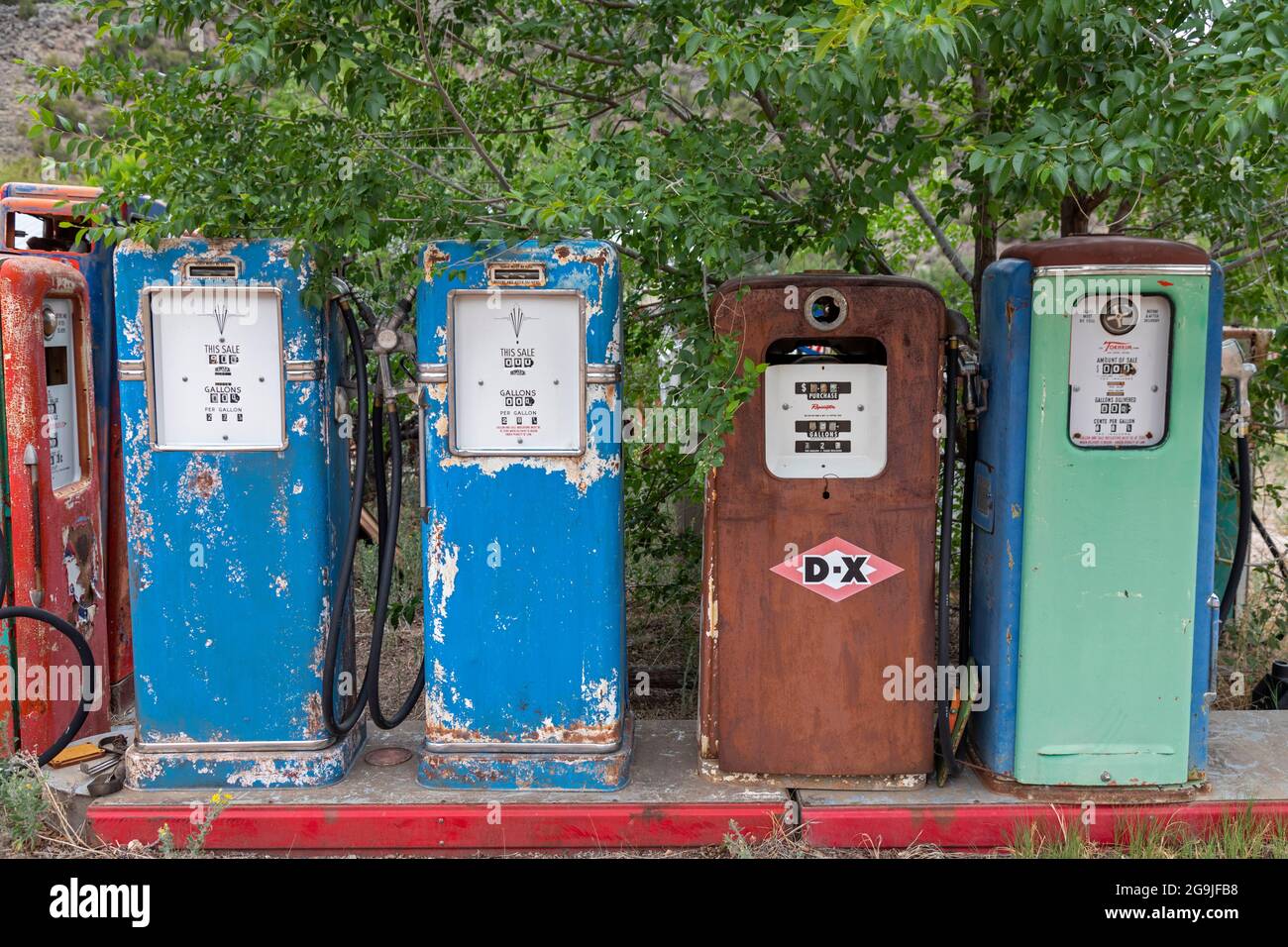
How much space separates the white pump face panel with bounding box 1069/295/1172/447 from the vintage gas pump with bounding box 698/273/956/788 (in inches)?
16.2

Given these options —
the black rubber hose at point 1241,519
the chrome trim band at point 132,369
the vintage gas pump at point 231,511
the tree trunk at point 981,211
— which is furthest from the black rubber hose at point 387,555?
the black rubber hose at point 1241,519

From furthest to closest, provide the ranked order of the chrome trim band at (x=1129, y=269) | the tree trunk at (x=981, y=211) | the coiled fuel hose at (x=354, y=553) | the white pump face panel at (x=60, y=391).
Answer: the tree trunk at (x=981, y=211), the white pump face panel at (x=60, y=391), the coiled fuel hose at (x=354, y=553), the chrome trim band at (x=1129, y=269)

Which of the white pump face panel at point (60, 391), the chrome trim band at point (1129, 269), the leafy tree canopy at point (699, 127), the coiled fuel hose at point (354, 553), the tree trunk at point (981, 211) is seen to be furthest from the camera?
the tree trunk at point (981, 211)

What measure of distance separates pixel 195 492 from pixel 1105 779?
2985 millimetres

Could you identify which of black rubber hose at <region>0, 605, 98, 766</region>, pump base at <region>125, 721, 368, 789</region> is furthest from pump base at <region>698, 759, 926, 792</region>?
black rubber hose at <region>0, 605, 98, 766</region>

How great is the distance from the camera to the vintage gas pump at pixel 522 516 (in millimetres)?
3719

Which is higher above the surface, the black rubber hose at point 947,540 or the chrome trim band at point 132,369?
the chrome trim band at point 132,369

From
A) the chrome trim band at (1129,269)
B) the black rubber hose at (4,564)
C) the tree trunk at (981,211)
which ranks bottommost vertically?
the black rubber hose at (4,564)

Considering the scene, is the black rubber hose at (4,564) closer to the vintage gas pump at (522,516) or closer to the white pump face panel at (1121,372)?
the vintage gas pump at (522,516)

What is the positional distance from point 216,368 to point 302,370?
272 mm

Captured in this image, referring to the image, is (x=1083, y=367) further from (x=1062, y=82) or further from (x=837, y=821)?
(x=837, y=821)

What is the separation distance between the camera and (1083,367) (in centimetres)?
371

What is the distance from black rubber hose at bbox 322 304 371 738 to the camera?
3842 millimetres

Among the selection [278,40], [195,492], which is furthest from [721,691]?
[278,40]
